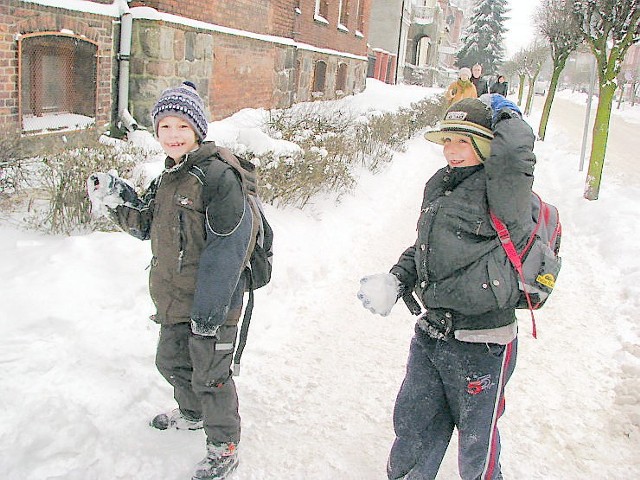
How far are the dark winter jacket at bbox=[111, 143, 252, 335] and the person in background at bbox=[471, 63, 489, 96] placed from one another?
9.54 m

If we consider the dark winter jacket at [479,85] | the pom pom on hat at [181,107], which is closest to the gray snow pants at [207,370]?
the pom pom on hat at [181,107]

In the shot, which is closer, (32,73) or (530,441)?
(530,441)

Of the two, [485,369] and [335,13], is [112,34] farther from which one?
[335,13]

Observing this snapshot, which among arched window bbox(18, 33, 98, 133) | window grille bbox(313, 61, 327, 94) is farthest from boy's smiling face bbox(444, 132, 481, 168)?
window grille bbox(313, 61, 327, 94)

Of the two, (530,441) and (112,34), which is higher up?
(112,34)

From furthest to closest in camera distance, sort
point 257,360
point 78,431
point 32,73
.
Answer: point 32,73 < point 257,360 < point 78,431

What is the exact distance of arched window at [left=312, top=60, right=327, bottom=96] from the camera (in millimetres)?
15462

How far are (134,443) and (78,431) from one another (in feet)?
0.83

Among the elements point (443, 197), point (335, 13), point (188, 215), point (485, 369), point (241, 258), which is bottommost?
point (485, 369)

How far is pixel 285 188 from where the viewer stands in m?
5.75

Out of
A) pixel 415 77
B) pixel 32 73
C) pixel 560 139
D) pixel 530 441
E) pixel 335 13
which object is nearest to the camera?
pixel 530 441

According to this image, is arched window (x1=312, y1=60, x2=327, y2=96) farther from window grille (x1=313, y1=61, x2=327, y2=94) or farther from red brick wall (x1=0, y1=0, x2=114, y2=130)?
red brick wall (x1=0, y1=0, x2=114, y2=130)

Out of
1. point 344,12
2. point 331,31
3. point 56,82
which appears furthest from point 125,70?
point 344,12

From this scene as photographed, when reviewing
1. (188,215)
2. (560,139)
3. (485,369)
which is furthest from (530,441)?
(560,139)
